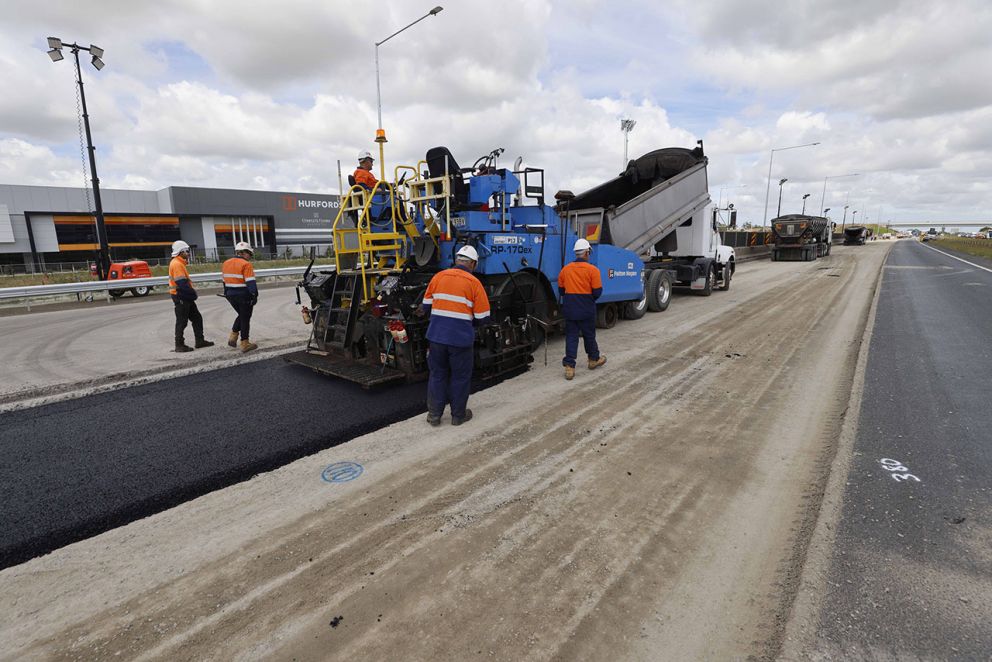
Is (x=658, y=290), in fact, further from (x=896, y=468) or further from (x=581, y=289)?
(x=896, y=468)

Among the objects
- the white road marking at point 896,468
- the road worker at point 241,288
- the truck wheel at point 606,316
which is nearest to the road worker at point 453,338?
the white road marking at point 896,468

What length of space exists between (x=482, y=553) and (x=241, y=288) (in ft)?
19.3

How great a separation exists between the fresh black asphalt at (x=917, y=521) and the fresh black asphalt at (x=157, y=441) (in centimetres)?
353

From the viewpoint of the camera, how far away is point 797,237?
82.0 ft

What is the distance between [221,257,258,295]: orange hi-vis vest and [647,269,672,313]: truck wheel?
7.45 metres

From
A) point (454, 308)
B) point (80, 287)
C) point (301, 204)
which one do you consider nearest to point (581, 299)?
point (454, 308)

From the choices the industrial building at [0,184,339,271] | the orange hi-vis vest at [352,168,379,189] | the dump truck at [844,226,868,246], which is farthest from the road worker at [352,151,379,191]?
the dump truck at [844,226,868,246]

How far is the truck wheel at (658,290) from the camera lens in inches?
404

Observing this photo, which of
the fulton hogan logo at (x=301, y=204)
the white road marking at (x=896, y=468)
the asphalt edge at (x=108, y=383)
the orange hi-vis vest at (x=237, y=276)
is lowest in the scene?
the white road marking at (x=896, y=468)

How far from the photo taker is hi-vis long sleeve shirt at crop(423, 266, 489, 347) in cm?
442

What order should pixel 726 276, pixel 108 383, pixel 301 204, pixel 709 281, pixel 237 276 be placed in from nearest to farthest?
pixel 108 383
pixel 237 276
pixel 709 281
pixel 726 276
pixel 301 204

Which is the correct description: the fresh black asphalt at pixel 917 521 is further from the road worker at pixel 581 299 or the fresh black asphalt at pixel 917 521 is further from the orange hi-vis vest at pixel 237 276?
the orange hi-vis vest at pixel 237 276

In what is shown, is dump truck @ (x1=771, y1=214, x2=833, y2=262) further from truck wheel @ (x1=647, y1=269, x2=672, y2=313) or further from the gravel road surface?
the gravel road surface

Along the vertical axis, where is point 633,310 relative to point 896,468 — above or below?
above
